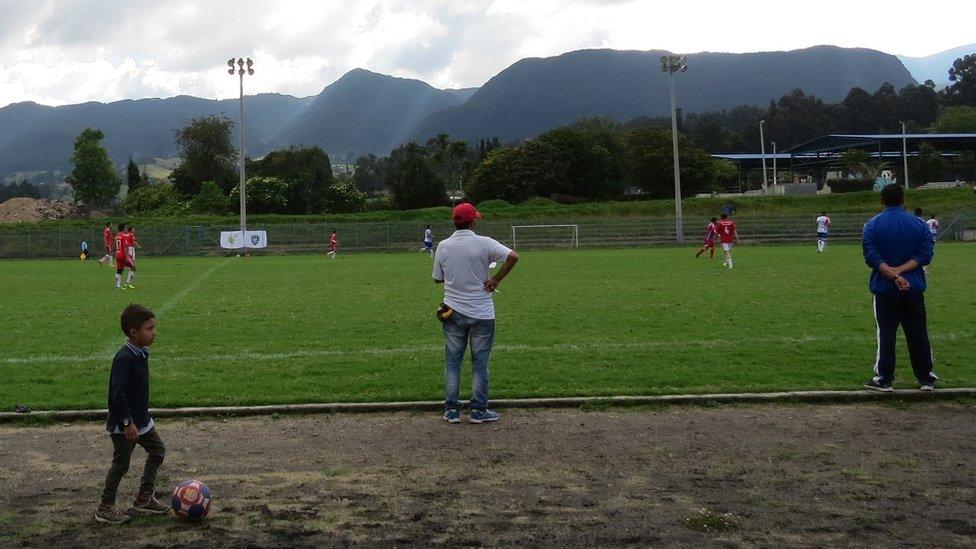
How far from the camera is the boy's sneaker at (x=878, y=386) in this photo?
7721 mm

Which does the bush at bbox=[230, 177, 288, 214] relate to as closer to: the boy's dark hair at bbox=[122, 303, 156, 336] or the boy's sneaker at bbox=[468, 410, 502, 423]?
the boy's sneaker at bbox=[468, 410, 502, 423]

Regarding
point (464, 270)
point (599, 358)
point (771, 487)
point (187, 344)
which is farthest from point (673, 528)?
point (187, 344)

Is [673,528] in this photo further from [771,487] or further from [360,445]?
Answer: [360,445]

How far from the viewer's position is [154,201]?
90.8 metres

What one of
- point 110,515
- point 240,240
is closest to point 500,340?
point 110,515

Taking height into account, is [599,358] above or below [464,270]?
below

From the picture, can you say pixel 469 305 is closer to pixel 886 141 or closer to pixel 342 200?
pixel 342 200

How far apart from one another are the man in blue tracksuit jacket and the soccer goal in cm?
4521

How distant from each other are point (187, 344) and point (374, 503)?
717 centimetres

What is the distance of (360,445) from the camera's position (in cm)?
638

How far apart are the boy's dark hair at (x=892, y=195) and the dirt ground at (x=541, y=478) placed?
201 cm

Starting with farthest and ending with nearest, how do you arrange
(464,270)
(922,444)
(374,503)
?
(464,270), (922,444), (374,503)

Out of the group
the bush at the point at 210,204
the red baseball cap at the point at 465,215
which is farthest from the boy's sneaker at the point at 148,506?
the bush at the point at 210,204

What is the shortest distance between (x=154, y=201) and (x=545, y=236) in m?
53.6
